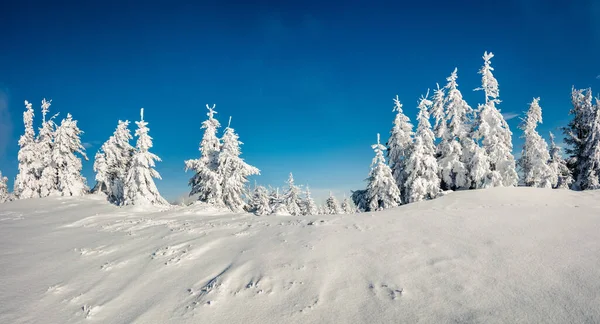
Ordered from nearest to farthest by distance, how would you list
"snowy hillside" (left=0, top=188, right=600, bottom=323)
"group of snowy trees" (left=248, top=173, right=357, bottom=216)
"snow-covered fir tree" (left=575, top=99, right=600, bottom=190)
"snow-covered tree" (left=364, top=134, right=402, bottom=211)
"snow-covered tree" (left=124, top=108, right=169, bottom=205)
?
"snowy hillside" (left=0, top=188, right=600, bottom=323)
"snow-covered tree" (left=124, top=108, right=169, bottom=205)
"snow-covered tree" (left=364, top=134, right=402, bottom=211)
"snow-covered fir tree" (left=575, top=99, right=600, bottom=190)
"group of snowy trees" (left=248, top=173, right=357, bottom=216)

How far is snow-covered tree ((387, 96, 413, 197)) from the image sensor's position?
2816 cm

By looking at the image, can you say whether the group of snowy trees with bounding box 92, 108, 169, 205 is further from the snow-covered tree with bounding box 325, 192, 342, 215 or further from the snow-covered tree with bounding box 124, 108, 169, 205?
the snow-covered tree with bounding box 325, 192, 342, 215

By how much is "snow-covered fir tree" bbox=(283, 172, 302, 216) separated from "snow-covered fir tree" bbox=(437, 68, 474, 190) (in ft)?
77.1

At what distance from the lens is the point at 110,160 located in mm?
30469

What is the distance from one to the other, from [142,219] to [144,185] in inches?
406

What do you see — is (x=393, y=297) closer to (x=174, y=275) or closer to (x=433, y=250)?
(x=433, y=250)

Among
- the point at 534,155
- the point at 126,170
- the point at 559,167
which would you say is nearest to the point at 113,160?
the point at 126,170

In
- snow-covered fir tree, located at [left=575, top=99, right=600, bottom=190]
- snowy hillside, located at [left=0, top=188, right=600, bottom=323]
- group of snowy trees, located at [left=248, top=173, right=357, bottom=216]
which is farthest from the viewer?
group of snowy trees, located at [left=248, top=173, right=357, bottom=216]

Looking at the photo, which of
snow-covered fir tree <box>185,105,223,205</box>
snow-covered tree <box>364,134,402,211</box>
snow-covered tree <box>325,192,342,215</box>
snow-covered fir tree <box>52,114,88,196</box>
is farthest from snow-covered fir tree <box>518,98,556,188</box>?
snow-covered fir tree <box>52,114,88,196</box>

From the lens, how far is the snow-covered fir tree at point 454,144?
→ 26.2 metres

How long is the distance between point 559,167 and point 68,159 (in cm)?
5095

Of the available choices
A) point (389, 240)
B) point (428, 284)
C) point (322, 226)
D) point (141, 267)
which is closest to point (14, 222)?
point (141, 267)

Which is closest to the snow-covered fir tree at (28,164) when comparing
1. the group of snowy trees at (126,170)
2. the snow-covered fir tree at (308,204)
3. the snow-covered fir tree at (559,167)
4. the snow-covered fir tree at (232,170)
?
the group of snowy trees at (126,170)

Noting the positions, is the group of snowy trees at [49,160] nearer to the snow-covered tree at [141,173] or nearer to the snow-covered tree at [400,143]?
the snow-covered tree at [141,173]
